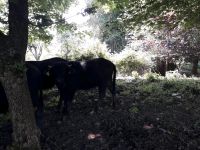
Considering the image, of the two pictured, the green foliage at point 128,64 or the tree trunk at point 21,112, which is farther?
the green foliage at point 128,64

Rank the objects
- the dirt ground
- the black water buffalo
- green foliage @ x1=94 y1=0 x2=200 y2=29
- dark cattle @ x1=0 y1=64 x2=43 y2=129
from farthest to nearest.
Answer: the black water buffalo
green foliage @ x1=94 y1=0 x2=200 y2=29
dark cattle @ x1=0 y1=64 x2=43 y2=129
the dirt ground

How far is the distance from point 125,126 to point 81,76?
2.15 m

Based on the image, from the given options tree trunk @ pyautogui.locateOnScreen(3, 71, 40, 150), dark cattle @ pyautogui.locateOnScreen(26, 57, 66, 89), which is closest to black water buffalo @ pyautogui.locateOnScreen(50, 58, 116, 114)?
dark cattle @ pyautogui.locateOnScreen(26, 57, 66, 89)

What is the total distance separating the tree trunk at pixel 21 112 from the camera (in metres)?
6.87

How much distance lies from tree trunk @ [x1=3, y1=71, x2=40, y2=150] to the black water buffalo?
209 cm

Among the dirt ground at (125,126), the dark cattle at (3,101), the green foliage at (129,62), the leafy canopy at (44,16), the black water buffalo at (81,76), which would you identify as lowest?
the dirt ground at (125,126)

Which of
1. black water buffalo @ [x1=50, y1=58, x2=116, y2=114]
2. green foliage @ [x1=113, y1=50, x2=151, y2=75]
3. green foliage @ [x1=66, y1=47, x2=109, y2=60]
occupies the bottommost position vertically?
black water buffalo @ [x1=50, y1=58, x2=116, y2=114]

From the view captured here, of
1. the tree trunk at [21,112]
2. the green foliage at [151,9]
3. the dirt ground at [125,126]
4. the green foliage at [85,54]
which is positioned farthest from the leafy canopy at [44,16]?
the green foliage at [85,54]

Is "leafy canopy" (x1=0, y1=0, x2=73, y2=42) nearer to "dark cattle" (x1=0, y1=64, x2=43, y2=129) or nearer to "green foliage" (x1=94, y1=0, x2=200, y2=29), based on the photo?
"green foliage" (x1=94, y1=0, x2=200, y2=29)

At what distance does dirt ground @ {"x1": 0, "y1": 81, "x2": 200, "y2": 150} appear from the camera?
7.59 m

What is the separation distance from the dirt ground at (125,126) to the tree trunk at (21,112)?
0.58 meters

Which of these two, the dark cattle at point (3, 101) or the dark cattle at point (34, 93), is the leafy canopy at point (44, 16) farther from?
the dark cattle at point (3, 101)

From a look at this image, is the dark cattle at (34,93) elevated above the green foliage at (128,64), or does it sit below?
below

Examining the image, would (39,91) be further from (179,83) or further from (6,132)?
(179,83)
